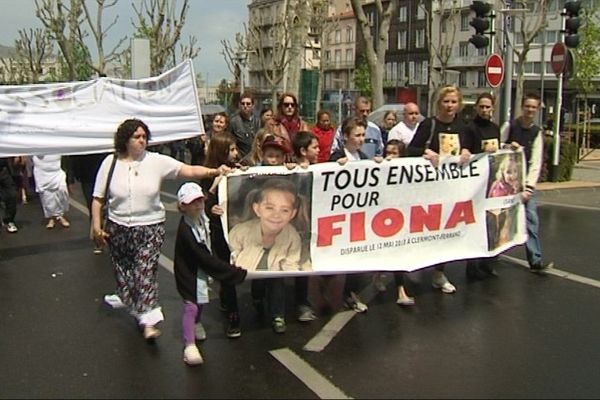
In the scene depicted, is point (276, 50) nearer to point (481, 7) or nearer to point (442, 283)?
point (481, 7)

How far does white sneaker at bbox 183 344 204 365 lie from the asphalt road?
8cm

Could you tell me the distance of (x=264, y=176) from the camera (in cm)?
528

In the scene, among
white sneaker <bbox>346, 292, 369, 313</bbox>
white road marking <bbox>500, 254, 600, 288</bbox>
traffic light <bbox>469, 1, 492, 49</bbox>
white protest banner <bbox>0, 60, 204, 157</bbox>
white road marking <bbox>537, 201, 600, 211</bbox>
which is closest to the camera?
white sneaker <bbox>346, 292, 369, 313</bbox>

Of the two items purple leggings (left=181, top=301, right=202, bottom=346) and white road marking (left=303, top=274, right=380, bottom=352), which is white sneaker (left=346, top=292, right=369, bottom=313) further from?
purple leggings (left=181, top=301, right=202, bottom=346)

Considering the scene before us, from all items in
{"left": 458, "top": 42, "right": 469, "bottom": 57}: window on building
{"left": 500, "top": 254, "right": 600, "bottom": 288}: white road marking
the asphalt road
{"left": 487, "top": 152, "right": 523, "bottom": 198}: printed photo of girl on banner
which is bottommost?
{"left": 500, "top": 254, "right": 600, "bottom": 288}: white road marking

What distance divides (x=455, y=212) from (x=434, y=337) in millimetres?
1558

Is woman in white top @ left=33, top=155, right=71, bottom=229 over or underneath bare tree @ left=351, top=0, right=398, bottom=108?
underneath

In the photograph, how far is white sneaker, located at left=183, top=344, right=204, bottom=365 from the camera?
465 cm

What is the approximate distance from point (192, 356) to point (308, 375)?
0.82 meters

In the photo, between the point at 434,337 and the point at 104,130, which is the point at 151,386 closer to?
the point at 434,337

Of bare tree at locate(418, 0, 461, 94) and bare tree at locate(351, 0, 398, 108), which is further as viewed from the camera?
bare tree at locate(418, 0, 461, 94)

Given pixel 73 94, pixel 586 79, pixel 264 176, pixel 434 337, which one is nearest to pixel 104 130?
pixel 73 94

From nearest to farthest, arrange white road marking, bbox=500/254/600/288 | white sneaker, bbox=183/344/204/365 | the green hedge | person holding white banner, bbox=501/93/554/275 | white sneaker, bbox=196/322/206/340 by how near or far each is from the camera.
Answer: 1. white sneaker, bbox=183/344/204/365
2. white sneaker, bbox=196/322/206/340
3. white road marking, bbox=500/254/600/288
4. person holding white banner, bbox=501/93/554/275
5. the green hedge

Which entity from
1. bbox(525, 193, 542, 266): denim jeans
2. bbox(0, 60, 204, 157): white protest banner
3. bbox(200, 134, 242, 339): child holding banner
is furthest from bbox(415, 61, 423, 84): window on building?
bbox(200, 134, 242, 339): child holding banner
